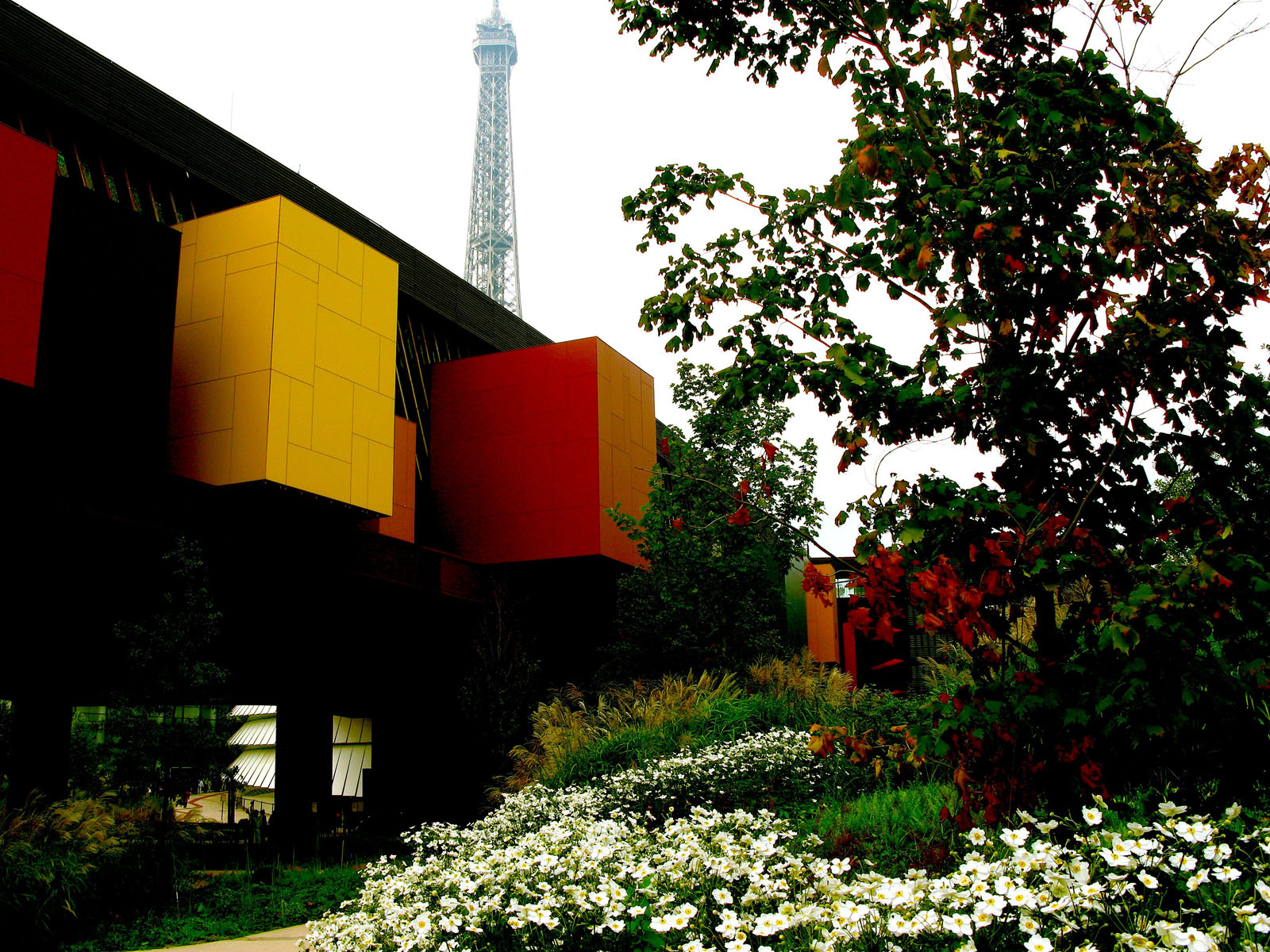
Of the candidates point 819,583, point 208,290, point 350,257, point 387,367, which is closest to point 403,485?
point 387,367

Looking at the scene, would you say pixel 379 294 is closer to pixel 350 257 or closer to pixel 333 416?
A: pixel 350 257

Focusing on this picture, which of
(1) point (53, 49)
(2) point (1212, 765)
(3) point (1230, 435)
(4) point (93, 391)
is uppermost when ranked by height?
(1) point (53, 49)

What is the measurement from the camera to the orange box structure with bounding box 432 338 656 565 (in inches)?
741

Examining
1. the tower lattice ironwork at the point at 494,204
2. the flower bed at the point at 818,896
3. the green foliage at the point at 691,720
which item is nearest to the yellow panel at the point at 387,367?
the green foliage at the point at 691,720

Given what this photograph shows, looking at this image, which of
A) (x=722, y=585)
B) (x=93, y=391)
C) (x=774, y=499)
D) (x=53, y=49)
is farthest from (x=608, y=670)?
(x=53, y=49)

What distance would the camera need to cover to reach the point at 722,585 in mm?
14977

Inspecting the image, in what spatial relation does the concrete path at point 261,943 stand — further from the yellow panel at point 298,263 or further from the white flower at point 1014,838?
the yellow panel at point 298,263

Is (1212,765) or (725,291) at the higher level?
(725,291)

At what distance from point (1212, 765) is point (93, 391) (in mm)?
12682

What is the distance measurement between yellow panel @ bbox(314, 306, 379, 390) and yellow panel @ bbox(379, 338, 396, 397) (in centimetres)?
10

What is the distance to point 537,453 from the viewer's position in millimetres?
19406

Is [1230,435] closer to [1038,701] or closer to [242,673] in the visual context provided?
[1038,701]

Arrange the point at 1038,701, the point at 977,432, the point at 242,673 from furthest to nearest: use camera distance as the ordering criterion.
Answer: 1. the point at 242,673
2. the point at 977,432
3. the point at 1038,701

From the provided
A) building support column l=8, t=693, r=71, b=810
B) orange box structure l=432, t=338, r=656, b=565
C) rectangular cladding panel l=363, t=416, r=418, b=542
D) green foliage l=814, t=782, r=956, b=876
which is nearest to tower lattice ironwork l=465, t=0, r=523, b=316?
orange box structure l=432, t=338, r=656, b=565
